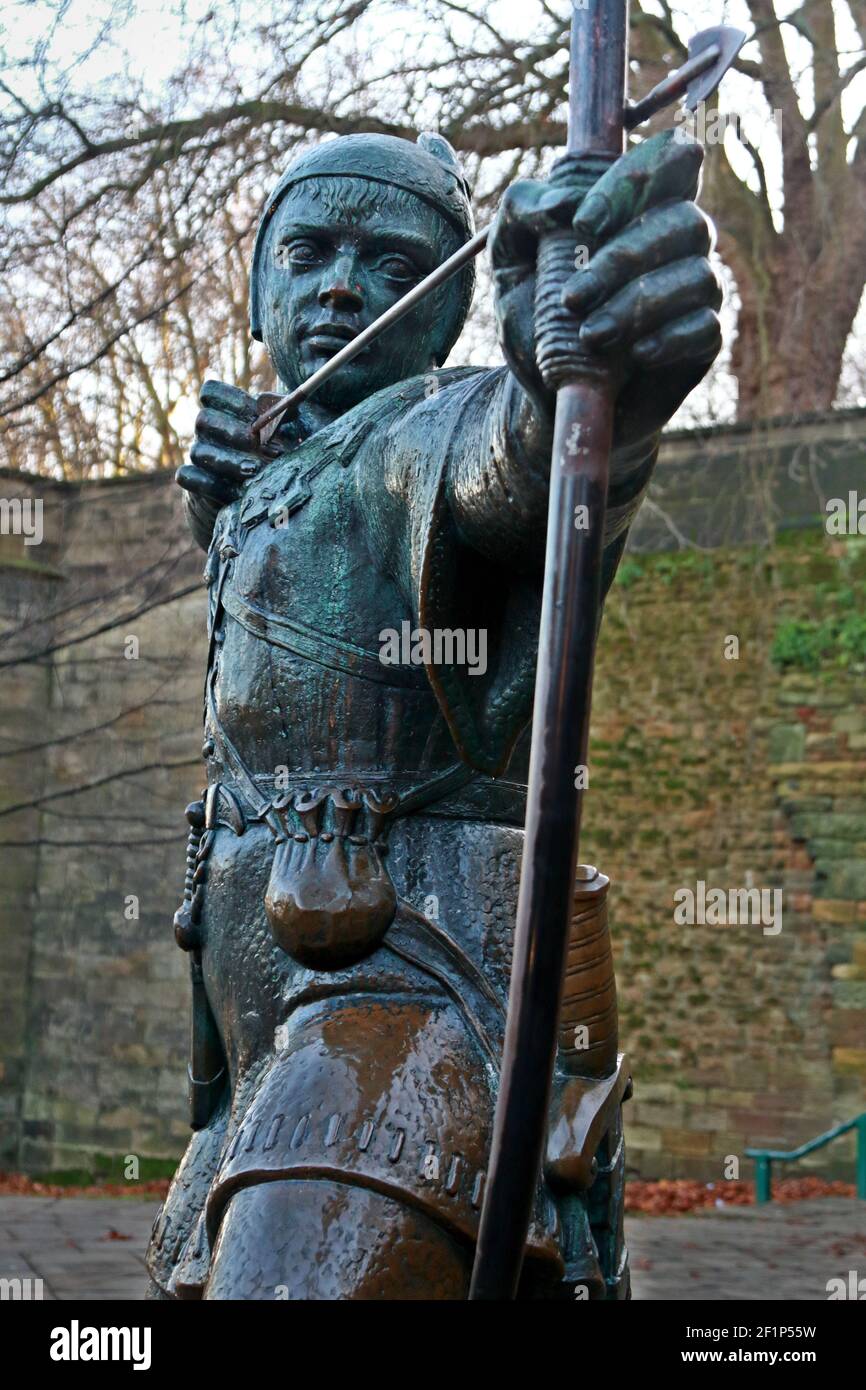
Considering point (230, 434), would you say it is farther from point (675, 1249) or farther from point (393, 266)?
point (675, 1249)

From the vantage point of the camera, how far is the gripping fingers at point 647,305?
171cm

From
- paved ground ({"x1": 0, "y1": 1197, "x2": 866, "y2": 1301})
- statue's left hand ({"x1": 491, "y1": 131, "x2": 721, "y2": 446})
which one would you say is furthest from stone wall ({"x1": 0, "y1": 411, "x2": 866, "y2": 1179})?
statue's left hand ({"x1": 491, "y1": 131, "x2": 721, "y2": 446})

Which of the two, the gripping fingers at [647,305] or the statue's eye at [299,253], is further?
the statue's eye at [299,253]

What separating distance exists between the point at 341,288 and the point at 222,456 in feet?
1.16

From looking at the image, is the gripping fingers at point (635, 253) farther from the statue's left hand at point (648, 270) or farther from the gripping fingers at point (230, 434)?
the gripping fingers at point (230, 434)

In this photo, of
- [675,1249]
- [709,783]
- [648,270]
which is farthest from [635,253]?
[709,783]

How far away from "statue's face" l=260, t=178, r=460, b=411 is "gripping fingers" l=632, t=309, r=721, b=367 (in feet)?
3.44

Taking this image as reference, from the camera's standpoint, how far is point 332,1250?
1.97 meters

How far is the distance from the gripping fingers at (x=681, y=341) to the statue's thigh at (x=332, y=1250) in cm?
103

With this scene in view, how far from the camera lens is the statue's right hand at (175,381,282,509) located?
2816mm

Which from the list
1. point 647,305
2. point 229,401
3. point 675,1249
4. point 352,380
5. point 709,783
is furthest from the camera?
point 709,783

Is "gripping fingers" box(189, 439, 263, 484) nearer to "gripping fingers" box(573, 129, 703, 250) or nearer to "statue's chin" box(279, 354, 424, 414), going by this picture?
"statue's chin" box(279, 354, 424, 414)

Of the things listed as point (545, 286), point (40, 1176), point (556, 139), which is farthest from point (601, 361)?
point (40, 1176)

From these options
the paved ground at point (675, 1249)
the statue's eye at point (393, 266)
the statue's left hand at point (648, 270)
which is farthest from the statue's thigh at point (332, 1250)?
the paved ground at point (675, 1249)
